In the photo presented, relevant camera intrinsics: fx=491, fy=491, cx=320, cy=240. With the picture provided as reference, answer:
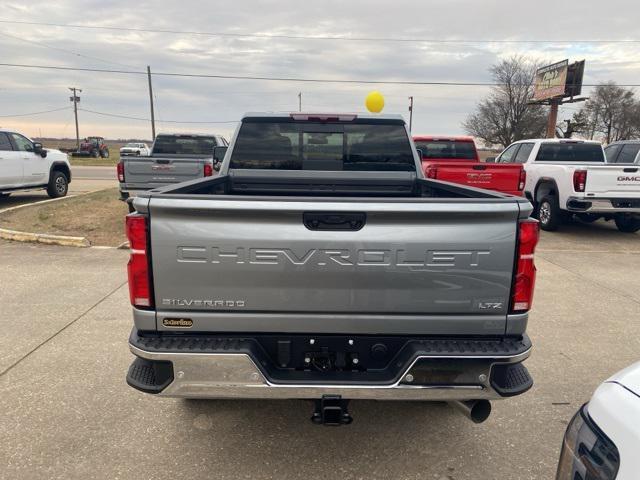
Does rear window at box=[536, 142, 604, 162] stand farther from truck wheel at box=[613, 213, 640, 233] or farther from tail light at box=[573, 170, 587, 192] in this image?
tail light at box=[573, 170, 587, 192]

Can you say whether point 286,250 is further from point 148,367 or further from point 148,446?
point 148,446

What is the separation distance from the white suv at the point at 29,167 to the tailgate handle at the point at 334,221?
12.1m

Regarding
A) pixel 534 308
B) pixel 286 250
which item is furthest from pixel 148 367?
→ pixel 534 308

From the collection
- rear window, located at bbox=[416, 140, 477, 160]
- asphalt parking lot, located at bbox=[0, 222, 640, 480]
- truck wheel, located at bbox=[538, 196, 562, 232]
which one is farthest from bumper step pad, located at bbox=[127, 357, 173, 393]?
rear window, located at bbox=[416, 140, 477, 160]

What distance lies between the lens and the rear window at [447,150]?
13094 millimetres

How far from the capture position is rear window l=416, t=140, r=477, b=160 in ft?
43.0

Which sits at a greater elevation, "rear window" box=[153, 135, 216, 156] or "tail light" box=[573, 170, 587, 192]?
"rear window" box=[153, 135, 216, 156]

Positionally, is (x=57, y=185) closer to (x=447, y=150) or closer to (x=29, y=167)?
(x=29, y=167)

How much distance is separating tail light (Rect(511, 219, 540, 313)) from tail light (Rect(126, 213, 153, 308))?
1807 mm

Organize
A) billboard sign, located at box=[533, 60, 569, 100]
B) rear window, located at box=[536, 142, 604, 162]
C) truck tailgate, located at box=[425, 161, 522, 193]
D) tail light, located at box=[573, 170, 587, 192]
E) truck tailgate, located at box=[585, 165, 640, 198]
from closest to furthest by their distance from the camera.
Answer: truck tailgate, located at box=[585, 165, 640, 198], tail light, located at box=[573, 170, 587, 192], truck tailgate, located at box=[425, 161, 522, 193], rear window, located at box=[536, 142, 604, 162], billboard sign, located at box=[533, 60, 569, 100]

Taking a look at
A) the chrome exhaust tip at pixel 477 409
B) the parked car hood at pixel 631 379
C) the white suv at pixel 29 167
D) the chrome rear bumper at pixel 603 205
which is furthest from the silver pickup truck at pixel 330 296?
the white suv at pixel 29 167

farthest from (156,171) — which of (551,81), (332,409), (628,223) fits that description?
(551,81)

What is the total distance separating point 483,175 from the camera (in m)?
9.46

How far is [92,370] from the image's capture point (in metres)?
3.93
